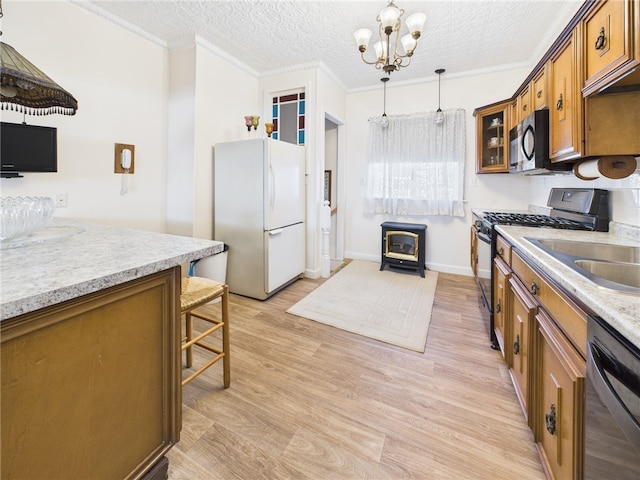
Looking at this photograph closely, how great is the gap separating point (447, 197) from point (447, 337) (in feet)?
7.60

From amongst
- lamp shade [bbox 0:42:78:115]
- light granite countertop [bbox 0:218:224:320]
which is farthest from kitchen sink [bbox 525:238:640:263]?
lamp shade [bbox 0:42:78:115]

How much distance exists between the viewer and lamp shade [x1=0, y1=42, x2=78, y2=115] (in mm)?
1186

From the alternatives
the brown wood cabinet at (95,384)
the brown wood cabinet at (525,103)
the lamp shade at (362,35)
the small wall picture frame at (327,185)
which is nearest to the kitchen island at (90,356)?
the brown wood cabinet at (95,384)

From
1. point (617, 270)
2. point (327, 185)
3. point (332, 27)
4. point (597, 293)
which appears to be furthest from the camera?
point (327, 185)

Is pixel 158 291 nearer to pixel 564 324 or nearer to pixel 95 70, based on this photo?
pixel 564 324

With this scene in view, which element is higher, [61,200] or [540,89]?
[540,89]

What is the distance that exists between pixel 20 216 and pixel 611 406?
193 cm

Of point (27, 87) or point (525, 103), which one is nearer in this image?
point (27, 87)

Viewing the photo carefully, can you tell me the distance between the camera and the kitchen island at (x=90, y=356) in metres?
0.72

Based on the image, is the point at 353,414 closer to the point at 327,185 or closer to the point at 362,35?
the point at 362,35

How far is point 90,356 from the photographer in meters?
0.87

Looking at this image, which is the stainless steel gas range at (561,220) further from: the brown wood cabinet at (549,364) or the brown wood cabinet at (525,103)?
the brown wood cabinet at (525,103)

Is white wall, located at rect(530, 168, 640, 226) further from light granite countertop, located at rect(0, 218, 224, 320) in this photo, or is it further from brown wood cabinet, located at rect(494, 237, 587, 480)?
light granite countertop, located at rect(0, 218, 224, 320)

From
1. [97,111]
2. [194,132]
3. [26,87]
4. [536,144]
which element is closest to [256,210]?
[194,132]
